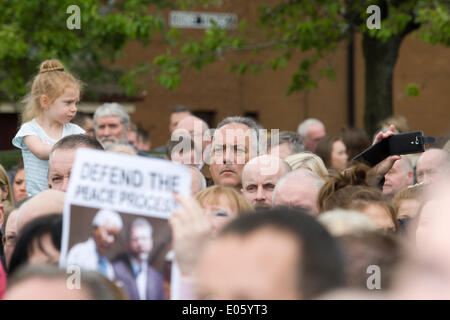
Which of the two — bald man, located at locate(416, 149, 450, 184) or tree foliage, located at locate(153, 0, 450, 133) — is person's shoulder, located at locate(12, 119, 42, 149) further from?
tree foliage, located at locate(153, 0, 450, 133)

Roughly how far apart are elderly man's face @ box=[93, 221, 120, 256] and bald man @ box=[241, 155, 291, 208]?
7.53 ft

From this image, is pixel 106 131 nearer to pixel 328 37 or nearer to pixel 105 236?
pixel 328 37

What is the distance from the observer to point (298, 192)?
4.02 meters

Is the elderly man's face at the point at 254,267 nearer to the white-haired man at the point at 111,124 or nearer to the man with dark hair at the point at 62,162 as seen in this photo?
the man with dark hair at the point at 62,162

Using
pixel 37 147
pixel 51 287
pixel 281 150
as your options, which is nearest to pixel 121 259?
pixel 51 287

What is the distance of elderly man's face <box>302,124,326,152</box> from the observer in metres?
9.33

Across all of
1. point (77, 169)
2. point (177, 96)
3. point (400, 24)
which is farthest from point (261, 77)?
point (77, 169)

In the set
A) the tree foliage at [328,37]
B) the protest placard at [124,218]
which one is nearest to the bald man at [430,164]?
the protest placard at [124,218]

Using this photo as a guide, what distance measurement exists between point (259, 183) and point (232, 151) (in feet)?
2.37

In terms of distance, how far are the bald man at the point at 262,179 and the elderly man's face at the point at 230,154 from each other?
379 mm

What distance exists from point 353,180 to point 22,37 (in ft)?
30.7

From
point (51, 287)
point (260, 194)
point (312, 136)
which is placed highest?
point (312, 136)

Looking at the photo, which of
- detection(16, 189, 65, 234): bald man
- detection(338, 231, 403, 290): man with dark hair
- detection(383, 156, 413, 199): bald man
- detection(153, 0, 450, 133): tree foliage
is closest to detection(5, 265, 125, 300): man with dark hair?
detection(338, 231, 403, 290): man with dark hair
